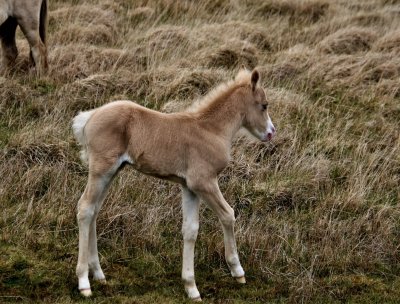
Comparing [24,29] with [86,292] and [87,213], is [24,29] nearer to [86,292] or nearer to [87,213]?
[87,213]

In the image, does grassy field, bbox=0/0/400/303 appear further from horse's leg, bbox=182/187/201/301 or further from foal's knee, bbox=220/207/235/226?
foal's knee, bbox=220/207/235/226

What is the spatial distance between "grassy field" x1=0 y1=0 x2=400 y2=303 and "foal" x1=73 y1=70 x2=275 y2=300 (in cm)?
43

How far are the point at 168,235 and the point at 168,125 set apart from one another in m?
1.42

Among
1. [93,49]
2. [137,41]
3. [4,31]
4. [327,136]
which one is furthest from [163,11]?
[327,136]

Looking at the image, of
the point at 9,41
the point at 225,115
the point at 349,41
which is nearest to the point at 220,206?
the point at 225,115

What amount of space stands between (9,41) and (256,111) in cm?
544

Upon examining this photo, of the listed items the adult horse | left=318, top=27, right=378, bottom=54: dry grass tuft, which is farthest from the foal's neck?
left=318, top=27, right=378, bottom=54: dry grass tuft

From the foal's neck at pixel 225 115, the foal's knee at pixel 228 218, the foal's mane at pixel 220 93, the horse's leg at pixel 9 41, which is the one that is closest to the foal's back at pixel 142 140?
the foal's neck at pixel 225 115

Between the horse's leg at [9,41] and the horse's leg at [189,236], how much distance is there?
5303 mm

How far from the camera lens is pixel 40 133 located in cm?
808

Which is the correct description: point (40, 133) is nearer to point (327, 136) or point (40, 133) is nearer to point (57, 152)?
point (57, 152)

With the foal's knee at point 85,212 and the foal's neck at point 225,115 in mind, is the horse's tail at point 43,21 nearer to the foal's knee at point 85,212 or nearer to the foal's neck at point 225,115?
the foal's neck at point 225,115

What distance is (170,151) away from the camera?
5.62m

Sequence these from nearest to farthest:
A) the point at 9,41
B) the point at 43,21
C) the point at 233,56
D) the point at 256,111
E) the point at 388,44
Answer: the point at 256,111, the point at 9,41, the point at 43,21, the point at 233,56, the point at 388,44
